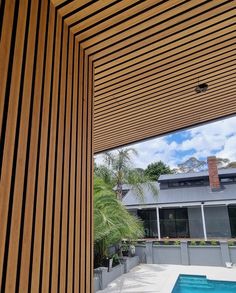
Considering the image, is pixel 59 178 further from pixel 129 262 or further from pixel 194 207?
pixel 194 207

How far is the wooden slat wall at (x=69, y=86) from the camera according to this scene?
4.03 feet

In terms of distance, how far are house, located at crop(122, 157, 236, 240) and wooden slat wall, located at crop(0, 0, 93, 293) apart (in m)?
10.4

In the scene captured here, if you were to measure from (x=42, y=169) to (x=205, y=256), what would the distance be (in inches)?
383

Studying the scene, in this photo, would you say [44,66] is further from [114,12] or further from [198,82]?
[198,82]

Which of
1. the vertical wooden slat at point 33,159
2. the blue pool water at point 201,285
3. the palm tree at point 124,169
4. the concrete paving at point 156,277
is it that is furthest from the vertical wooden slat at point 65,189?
the palm tree at point 124,169

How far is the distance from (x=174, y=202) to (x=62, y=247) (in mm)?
12157

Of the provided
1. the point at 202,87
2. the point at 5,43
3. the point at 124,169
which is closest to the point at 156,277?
the point at 124,169

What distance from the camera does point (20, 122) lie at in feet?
4.26

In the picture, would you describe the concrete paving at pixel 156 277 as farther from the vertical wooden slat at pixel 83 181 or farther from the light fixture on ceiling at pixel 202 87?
the light fixture on ceiling at pixel 202 87

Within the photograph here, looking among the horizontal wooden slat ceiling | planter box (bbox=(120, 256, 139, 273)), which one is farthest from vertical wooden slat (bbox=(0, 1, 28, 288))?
planter box (bbox=(120, 256, 139, 273))

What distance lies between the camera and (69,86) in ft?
6.04

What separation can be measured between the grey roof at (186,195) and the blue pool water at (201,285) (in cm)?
A: 477

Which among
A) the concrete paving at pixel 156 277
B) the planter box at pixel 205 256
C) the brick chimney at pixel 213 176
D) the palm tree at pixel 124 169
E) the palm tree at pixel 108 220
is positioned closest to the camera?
the concrete paving at pixel 156 277

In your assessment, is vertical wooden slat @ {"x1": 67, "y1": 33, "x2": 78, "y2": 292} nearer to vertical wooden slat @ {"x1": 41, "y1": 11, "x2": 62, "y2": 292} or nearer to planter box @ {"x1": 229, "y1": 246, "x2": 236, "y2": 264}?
vertical wooden slat @ {"x1": 41, "y1": 11, "x2": 62, "y2": 292}
